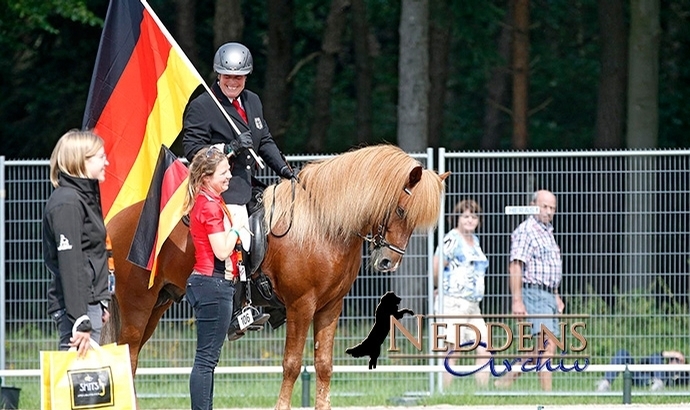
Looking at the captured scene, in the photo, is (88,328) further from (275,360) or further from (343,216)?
(275,360)

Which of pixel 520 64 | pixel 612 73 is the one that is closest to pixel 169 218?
pixel 612 73

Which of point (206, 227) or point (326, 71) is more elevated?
point (326, 71)

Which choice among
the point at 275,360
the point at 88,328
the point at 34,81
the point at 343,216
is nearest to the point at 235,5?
the point at 34,81

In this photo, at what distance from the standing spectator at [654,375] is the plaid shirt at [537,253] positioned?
3.10ft

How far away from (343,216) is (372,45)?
17660mm

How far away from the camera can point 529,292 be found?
36.2ft

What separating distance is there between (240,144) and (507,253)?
12.6ft

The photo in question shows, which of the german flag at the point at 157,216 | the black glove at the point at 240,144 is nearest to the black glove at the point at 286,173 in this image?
the black glove at the point at 240,144

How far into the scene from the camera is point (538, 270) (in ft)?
35.9

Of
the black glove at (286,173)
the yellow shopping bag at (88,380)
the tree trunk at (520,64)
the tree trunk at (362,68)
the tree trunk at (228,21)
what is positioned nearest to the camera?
the yellow shopping bag at (88,380)

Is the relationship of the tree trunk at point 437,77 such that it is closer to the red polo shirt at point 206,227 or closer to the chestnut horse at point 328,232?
the chestnut horse at point 328,232

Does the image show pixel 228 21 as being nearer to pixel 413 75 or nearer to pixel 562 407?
pixel 413 75

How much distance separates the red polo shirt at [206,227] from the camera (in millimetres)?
7113

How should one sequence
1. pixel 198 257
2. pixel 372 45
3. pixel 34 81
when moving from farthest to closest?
pixel 372 45
pixel 34 81
pixel 198 257
